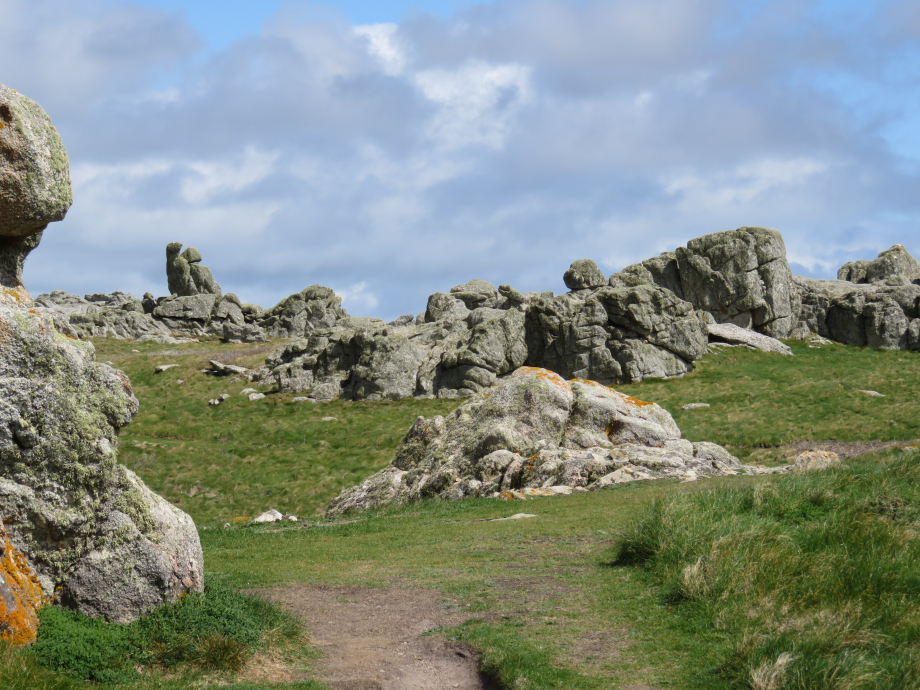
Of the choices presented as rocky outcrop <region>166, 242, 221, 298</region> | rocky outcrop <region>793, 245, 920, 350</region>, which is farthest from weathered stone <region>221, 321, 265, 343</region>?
rocky outcrop <region>793, 245, 920, 350</region>

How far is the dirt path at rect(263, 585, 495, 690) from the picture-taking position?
410 inches

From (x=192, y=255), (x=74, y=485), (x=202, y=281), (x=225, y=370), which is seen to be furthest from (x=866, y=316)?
(x=192, y=255)

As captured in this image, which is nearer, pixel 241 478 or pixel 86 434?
pixel 86 434

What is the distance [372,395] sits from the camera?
59.9 metres

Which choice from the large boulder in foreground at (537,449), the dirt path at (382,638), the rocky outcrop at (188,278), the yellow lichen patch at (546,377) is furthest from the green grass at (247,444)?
the rocky outcrop at (188,278)

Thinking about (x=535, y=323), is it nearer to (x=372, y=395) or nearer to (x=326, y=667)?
(x=372, y=395)

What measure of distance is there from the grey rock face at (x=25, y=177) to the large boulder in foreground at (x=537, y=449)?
18917 millimetres

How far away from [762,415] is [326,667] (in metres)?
40.5

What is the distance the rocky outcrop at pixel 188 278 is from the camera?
118m

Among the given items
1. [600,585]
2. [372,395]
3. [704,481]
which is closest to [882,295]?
[372,395]

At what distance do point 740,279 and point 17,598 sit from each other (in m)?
76.4

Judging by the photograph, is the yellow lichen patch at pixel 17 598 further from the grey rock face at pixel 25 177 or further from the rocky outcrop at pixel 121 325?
the rocky outcrop at pixel 121 325

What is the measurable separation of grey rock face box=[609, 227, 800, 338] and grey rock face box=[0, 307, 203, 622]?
233ft

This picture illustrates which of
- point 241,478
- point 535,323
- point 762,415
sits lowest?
point 241,478
